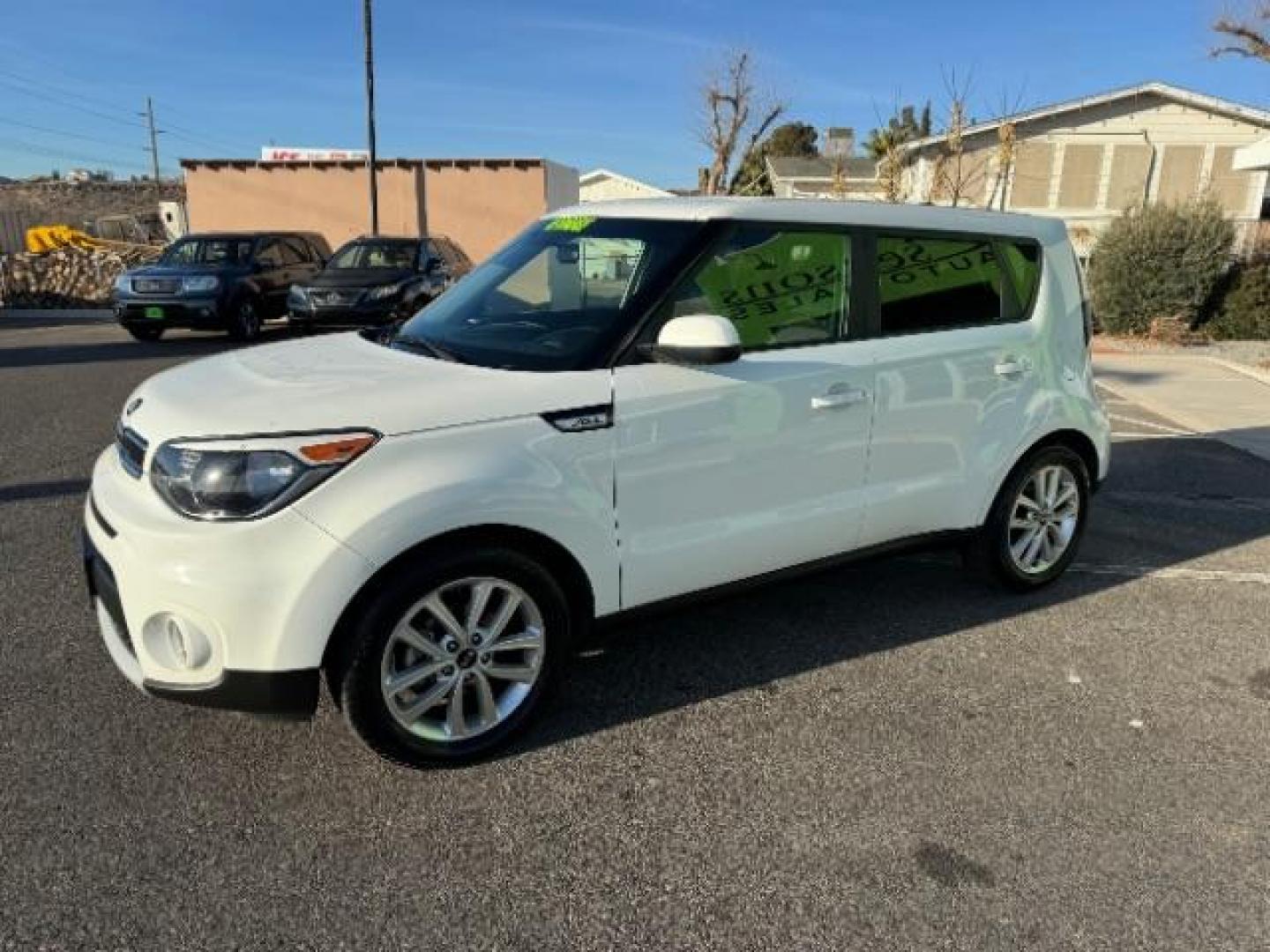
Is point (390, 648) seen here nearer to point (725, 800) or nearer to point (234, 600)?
point (234, 600)

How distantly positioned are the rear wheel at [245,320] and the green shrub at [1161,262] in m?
14.2

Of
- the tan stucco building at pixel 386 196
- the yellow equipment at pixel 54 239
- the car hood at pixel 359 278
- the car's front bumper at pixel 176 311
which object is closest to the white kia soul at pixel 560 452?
the car hood at pixel 359 278

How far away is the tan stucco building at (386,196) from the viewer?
27.9 m

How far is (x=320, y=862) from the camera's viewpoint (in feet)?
8.36

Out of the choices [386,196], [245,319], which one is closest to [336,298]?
[245,319]

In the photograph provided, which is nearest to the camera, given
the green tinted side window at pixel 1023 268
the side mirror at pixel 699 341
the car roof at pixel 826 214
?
the side mirror at pixel 699 341

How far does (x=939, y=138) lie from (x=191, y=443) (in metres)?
26.0

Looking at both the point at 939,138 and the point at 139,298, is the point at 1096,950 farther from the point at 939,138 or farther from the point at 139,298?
the point at 939,138

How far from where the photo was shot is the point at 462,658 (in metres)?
2.96

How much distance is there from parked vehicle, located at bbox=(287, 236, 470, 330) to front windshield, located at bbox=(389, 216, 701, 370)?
330 inches

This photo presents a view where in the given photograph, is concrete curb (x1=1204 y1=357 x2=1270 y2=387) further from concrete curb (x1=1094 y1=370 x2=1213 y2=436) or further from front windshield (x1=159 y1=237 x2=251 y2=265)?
front windshield (x1=159 y1=237 x2=251 y2=265)

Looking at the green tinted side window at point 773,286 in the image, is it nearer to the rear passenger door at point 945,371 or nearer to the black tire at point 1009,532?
the rear passenger door at point 945,371

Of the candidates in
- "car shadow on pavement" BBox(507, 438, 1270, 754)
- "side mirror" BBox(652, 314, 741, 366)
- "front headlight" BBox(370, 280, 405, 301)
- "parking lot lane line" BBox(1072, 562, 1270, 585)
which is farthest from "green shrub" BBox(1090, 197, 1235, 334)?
"side mirror" BBox(652, 314, 741, 366)

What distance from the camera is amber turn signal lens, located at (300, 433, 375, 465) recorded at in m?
2.62
